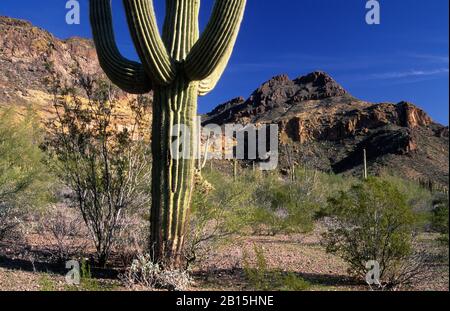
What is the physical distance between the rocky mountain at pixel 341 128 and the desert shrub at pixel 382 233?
3546 cm

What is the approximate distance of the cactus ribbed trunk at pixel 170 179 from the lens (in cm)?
559

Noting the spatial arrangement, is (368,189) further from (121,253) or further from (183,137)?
(121,253)

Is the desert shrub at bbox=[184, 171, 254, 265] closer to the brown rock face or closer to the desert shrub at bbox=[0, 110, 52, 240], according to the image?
the desert shrub at bbox=[0, 110, 52, 240]

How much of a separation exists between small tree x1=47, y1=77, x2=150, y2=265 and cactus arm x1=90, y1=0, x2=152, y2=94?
2.83ft

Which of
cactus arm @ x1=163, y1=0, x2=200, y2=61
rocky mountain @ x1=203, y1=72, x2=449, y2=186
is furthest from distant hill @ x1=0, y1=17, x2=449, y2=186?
cactus arm @ x1=163, y1=0, x2=200, y2=61

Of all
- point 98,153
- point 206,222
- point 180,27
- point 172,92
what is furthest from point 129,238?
point 180,27

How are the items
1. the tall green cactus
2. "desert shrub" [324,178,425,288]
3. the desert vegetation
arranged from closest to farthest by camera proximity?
the tall green cactus < the desert vegetation < "desert shrub" [324,178,425,288]

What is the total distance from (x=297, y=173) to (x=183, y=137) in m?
19.1

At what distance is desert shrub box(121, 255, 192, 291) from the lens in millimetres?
5418

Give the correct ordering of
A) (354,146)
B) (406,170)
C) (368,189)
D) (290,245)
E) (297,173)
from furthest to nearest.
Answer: (354,146), (406,170), (297,173), (290,245), (368,189)

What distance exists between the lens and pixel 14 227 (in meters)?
8.19

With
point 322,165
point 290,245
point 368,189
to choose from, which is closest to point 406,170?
point 322,165

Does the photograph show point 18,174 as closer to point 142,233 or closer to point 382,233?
point 142,233

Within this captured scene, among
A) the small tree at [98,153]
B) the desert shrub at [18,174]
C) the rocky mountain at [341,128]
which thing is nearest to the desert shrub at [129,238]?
the small tree at [98,153]
